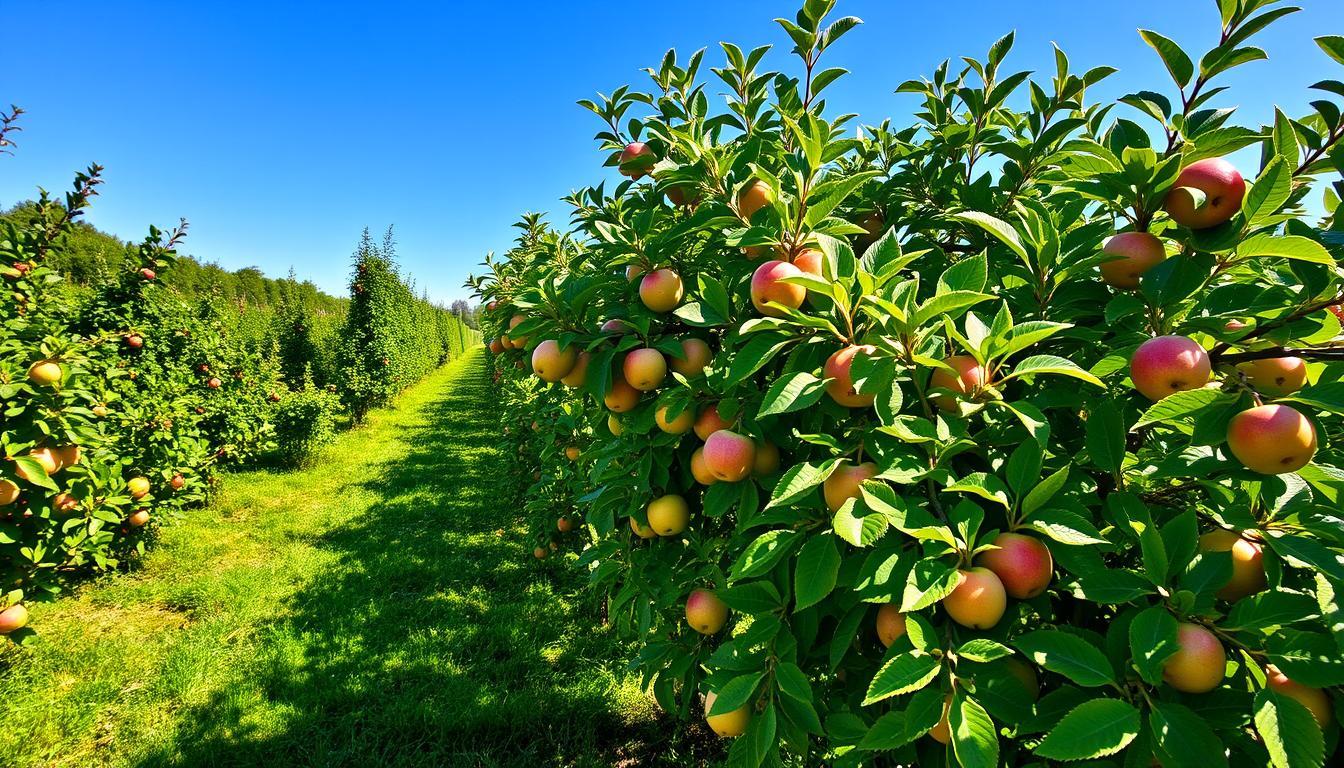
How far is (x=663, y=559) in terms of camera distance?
1.90 m

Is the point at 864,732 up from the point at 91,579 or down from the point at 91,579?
up

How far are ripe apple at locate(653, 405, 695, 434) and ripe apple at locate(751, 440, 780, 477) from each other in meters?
0.21

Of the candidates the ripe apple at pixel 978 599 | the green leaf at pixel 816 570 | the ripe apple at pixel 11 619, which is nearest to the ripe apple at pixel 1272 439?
the ripe apple at pixel 978 599

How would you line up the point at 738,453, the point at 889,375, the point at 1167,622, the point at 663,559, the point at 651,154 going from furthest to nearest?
the point at 651,154 < the point at 663,559 < the point at 738,453 < the point at 889,375 < the point at 1167,622

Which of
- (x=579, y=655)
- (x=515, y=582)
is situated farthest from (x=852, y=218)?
(x=515, y=582)

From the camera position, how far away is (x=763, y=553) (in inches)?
44.4

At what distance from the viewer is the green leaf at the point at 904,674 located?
2.91ft

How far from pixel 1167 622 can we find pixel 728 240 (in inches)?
42.0

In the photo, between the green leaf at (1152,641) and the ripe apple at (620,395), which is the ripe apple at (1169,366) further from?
the ripe apple at (620,395)

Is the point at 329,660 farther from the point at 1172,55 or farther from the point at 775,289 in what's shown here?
the point at 1172,55

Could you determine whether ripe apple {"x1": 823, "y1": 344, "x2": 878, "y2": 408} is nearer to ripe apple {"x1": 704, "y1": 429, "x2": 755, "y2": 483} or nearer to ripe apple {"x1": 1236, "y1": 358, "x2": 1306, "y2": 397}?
ripe apple {"x1": 704, "y1": 429, "x2": 755, "y2": 483}

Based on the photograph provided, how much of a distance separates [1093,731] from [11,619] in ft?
17.3

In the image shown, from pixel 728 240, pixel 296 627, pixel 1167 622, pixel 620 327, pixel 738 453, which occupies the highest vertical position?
pixel 728 240

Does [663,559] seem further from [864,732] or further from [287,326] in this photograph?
[287,326]
